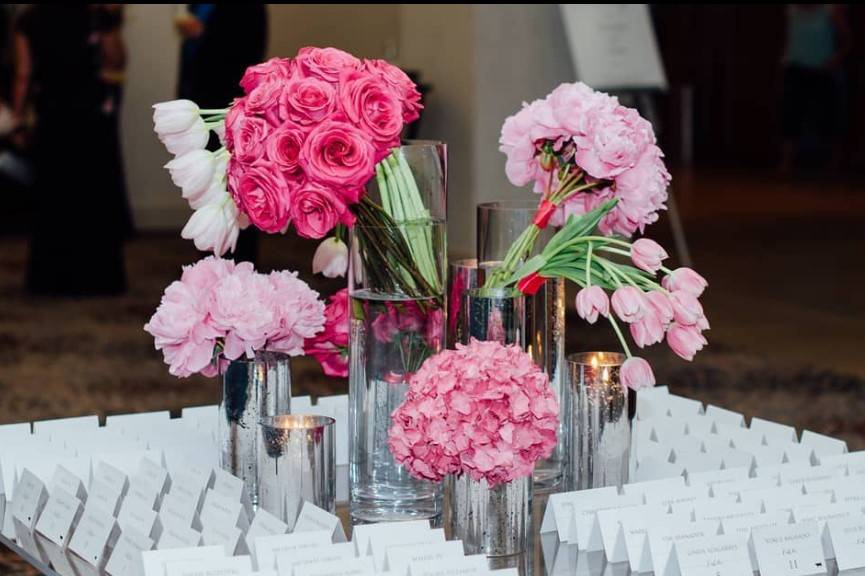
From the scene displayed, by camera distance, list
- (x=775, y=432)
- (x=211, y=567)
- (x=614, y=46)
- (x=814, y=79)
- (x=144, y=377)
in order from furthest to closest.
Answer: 1. (x=814, y=79)
2. (x=614, y=46)
3. (x=144, y=377)
4. (x=775, y=432)
5. (x=211, y=567)

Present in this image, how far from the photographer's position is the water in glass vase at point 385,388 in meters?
1.72

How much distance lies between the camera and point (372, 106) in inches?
63.8

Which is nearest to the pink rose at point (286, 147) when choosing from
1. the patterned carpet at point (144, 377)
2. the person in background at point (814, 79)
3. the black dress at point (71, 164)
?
the patterned carpet at point (144, 377)

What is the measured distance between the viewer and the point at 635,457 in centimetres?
185

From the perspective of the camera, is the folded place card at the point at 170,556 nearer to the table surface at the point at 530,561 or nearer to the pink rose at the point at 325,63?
the table surface at the point at 530,561

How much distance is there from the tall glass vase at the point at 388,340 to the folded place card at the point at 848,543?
0.44 m

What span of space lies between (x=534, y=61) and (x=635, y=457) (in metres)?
5.71

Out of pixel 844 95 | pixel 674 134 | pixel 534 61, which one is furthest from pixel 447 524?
pixel 674 134

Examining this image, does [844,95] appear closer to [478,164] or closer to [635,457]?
[478,164]

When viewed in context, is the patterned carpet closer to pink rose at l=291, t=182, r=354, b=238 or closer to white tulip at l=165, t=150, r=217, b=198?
white tulip at l=165, t=150, r=217, b=198

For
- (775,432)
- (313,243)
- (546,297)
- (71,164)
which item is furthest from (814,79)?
(546,297)

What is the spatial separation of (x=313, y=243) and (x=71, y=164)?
8.39 ft

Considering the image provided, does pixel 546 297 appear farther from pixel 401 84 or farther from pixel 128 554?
pixel 128 554

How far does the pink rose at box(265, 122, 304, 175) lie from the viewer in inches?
62.4
